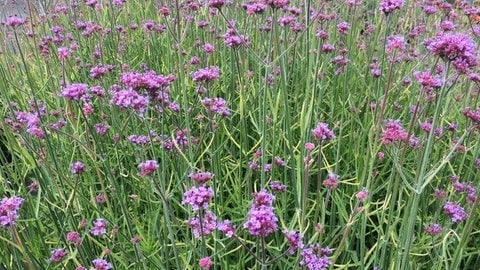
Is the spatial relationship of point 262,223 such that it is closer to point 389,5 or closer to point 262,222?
point 262,222

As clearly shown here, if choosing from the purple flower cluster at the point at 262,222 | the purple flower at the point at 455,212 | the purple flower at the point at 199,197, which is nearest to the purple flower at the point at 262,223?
the purple flower cluster at the point at 262,222

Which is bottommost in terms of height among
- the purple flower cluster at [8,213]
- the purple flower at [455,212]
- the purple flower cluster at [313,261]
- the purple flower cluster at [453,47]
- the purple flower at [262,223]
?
the purple flower at [455,212]

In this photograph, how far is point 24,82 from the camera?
9.14 ft

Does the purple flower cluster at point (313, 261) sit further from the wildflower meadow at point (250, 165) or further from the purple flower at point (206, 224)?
the purple flower at point (206, 224)

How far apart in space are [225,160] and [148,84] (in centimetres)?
93

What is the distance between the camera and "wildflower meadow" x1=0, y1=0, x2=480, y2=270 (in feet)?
3.81

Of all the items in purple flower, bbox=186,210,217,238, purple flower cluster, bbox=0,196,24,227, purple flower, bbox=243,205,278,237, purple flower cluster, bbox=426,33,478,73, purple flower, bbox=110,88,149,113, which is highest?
purple flower cluster, bbox=426,33,478,73

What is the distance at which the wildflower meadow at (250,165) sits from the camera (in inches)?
45.7

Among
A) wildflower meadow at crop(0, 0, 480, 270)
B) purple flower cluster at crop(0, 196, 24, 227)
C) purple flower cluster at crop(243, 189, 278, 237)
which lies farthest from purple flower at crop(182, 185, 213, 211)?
purple flower cluster at crop(0, 196, 24, 227)

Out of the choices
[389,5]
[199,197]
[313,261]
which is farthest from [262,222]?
[389,5]

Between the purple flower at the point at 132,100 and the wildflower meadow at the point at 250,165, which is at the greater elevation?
the purple flower at the point at 132,100

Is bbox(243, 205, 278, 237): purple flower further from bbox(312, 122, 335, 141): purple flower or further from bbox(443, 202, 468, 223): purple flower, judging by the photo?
bbox(443, 202, 468, 223): purple flower

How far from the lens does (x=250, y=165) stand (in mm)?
1605

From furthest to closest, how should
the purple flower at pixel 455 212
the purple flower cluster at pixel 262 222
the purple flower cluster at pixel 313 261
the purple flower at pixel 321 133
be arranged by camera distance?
the purple flower at pixel 455 212 → the purple flower at pixel 321 133 → the purple flower cluster at pixel 313 261 → the purple flower cluster at pixel 262 222
